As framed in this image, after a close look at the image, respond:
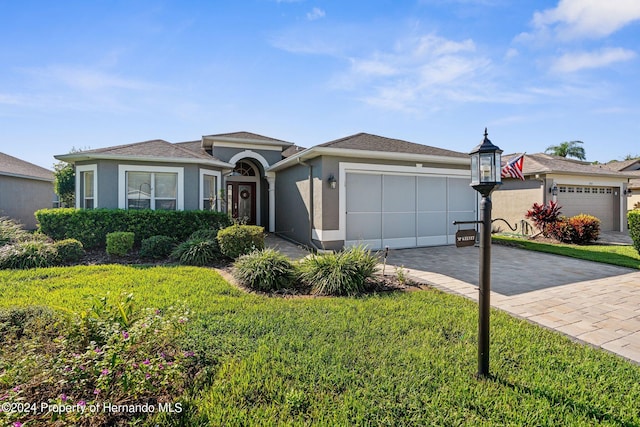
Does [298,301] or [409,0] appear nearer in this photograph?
[298,301]

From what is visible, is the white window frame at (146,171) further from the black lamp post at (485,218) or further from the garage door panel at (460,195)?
the black lamp post at (485,218)

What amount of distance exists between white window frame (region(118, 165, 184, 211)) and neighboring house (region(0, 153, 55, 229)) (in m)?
6.39

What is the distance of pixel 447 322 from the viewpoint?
4289 mm

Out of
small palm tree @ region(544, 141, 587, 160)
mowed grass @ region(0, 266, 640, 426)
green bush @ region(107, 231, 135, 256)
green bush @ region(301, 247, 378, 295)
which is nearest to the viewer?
mowed grass @ region(0, 266, 640, 426)

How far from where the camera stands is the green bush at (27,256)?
759 cm

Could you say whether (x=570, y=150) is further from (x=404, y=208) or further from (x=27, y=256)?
(x=27, y=256)

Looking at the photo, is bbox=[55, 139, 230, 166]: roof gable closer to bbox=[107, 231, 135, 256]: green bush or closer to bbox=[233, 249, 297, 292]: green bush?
bbox=[107, 231, 135, 256]: green bush

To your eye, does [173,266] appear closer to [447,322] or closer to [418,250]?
[447,322]

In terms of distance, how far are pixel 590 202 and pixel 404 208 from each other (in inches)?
480

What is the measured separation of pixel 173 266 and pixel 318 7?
7.16 m

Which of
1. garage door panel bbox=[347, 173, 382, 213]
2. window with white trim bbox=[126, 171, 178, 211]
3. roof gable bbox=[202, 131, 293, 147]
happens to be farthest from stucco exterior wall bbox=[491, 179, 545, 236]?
window with white trim bbox=[126, 171, 178, 211]

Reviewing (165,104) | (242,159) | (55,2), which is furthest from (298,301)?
(242,159)

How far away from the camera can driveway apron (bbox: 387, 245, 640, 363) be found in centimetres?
421

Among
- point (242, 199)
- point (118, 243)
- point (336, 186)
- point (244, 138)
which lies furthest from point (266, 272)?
point (242, 199)
